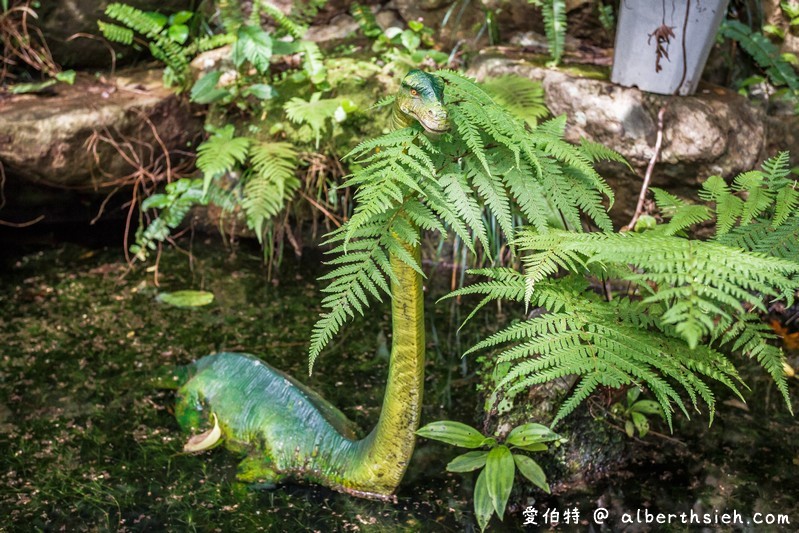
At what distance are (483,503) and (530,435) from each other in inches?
12.0

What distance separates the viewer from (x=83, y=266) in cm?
454

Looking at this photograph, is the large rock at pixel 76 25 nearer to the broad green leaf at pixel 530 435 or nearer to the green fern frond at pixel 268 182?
the green fern frond at pixel 268 182

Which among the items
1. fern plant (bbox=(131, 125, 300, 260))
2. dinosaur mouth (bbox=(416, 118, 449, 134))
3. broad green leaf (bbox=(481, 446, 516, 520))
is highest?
dinosaur mouth (bbox=(416, 118, 449, 134))

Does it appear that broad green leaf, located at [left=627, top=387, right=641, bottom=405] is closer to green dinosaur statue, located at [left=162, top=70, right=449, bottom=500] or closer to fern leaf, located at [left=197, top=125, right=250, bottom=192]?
green dinosaur statue, located at [left=162, top=70, right=449, bottom=500]

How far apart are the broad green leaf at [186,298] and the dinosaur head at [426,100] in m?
2.31

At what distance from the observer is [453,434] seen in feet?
8.87

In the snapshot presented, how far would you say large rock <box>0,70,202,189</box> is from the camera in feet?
15.0

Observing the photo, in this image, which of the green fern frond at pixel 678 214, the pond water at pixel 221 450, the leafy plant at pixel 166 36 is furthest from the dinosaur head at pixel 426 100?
the leafy plant at pixel 166 36

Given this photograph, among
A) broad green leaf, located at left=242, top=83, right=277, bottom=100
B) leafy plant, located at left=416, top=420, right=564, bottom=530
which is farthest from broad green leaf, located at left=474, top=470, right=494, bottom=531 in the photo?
broad green leaf, located at left=242, top=83, right=277, bottom=100

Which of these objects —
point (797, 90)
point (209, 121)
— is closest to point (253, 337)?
point (209, 121)

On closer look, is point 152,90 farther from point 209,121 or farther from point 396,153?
point 396,153

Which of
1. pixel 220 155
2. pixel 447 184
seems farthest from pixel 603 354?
pixel 220 155

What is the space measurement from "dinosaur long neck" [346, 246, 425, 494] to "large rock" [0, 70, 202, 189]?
2.89 metres

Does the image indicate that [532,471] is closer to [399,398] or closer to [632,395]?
[399,398]
